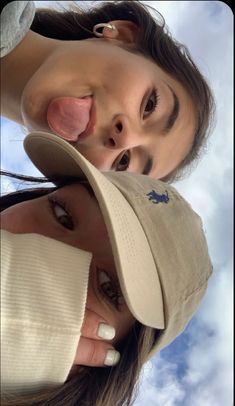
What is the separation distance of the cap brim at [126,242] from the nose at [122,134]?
159 millimetres

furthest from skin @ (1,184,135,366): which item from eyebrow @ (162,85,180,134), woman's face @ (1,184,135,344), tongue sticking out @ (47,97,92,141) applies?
eyebrow @ (162,85,180,134)

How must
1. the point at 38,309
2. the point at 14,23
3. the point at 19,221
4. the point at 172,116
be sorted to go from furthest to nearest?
the point at 172,116
the point at 14,23
the point at 19,221
the point at 38,309

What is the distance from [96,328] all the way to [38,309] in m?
0.09

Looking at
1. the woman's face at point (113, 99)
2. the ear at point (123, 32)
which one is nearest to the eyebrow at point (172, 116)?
the woman's face at point (113, 99)

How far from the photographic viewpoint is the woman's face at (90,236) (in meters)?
0.45

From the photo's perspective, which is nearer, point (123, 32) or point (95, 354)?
point (95, 354)

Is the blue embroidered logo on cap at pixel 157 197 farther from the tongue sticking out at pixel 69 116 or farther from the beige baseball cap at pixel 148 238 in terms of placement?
the tongue sticking out at pixel 69 116

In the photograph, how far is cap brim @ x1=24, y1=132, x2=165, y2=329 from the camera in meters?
0.42

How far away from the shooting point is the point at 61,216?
0.48m

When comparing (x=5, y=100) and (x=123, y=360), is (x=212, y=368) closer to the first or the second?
(x=123, y=360)

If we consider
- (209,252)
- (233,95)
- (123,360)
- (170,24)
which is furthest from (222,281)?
(170,24)

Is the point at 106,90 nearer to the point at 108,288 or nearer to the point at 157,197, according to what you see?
the point at 157,197

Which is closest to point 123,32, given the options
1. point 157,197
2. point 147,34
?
point 147,34

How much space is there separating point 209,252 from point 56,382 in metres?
0.25
